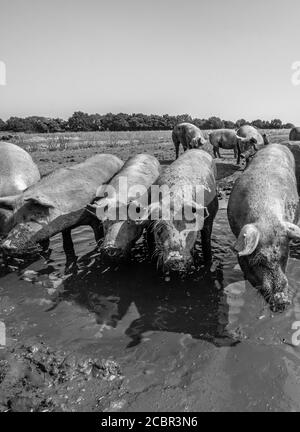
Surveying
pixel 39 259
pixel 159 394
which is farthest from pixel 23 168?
pixel 159 394

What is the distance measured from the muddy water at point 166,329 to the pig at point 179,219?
26.4 inches

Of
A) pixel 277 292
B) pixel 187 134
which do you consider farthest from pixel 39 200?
pixel 187 134

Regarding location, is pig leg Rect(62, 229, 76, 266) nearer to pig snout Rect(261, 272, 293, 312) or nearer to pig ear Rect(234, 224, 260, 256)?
pig ear Rect(234, 224, 260, 256)

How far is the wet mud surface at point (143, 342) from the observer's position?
155 inches

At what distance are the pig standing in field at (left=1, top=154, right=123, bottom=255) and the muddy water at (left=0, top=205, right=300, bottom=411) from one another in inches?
29.5

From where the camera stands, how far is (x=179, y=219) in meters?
5.85

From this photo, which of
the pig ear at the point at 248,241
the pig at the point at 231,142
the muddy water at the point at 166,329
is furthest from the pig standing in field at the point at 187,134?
the pig ear at the point at 248,241

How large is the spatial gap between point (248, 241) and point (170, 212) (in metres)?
1.60

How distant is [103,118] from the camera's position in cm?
5728

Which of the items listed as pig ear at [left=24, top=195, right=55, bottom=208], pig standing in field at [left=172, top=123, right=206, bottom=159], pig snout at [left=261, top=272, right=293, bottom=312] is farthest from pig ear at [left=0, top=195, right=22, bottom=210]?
pig standing in field at [left=172, top=123, right=206, bottom=159]

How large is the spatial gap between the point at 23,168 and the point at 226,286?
273 inches

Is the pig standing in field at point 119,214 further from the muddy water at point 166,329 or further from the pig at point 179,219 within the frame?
the muddy water at point 166,329

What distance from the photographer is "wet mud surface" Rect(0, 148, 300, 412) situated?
3.94 metres

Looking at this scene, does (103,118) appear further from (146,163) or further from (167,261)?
(167,261)
